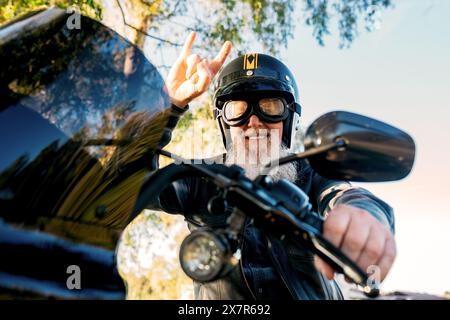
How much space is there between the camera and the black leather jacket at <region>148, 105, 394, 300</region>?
206 cm

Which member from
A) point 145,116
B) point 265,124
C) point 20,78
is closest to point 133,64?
point 145,116

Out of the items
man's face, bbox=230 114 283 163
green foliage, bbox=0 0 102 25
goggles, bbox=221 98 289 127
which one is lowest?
man's face, bbox=230 114 283 163

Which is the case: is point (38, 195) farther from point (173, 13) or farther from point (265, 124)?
point (173, 13)

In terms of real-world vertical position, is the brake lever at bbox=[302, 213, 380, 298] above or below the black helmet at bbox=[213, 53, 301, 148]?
below

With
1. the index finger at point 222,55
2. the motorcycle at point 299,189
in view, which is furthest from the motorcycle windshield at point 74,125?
the index finger at point 222,55

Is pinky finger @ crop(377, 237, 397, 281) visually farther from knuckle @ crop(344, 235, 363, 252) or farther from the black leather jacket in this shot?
the black leather jacket

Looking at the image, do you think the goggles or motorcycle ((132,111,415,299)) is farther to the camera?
the goggles

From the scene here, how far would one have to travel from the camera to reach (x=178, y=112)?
1.60 meters

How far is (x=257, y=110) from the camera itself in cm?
254

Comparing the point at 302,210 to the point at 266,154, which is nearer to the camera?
the point at 302,210

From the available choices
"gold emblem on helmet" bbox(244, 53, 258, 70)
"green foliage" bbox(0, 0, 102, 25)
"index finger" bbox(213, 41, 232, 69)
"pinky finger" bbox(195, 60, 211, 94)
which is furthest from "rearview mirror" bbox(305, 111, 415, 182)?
"green foliage" bbox(0, 0, 102, 25)

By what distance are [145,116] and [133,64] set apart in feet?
0.46

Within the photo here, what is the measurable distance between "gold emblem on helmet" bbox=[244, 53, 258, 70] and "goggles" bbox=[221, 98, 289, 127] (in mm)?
269

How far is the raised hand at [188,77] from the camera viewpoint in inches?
62.4
